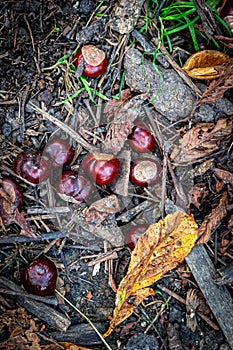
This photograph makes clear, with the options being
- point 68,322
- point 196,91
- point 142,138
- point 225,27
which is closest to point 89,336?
point 68,322

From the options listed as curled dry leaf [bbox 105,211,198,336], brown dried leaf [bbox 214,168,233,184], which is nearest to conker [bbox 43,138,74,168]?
curled dry leaf [bbox 105,211,198,336]

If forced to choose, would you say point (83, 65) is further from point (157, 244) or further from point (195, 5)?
point (157, 244)

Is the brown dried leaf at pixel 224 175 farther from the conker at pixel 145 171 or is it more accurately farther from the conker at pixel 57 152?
the conker at pixel 57 152

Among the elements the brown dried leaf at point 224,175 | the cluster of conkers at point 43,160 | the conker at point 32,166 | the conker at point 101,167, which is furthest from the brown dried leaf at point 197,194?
the conker at point 32,166

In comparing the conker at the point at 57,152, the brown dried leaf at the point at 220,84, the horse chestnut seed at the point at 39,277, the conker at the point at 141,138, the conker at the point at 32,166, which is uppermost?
the brown dried leaf at the point at 220,84

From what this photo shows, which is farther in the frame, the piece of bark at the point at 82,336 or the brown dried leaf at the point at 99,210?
the brown dried leaf at the point at 99,210

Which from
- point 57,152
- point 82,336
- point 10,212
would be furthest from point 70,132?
point 82,336

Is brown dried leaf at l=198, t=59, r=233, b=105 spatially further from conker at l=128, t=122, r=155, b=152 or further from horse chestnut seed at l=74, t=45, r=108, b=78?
horse chestnut seed at l=74, t=45, r=108, b=78

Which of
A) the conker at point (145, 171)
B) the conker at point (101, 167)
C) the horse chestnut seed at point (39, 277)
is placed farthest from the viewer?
the conker at point (145, 171)
